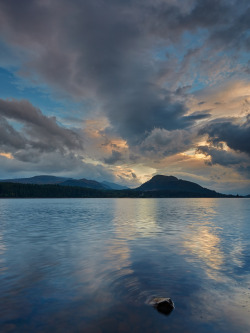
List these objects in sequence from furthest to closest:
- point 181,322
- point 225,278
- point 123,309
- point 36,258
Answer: point 36,258 < point 225,278 < point 123,309 < point 181,322

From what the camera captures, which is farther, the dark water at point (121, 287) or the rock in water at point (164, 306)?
the rock in water at point (164, 306)

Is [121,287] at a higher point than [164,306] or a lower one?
lower

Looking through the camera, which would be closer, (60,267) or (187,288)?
(187,288)

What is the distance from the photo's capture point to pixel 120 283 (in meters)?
19.3

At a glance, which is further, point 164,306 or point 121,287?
point 121,287

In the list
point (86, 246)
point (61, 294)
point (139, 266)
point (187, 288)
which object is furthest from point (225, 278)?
point (86, 246)

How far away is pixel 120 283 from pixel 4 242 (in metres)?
26.8

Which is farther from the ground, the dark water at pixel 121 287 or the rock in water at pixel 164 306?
the rock in water at pixel 164 306

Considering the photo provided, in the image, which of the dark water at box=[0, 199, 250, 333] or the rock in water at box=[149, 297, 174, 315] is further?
the rock in water at box=[149, 297, 174, 315]

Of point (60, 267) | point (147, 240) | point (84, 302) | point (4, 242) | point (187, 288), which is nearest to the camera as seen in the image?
point (84, 302)

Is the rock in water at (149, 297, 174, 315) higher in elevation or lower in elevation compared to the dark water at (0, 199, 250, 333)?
higher

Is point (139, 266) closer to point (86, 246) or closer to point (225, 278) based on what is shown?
point (225, 278)

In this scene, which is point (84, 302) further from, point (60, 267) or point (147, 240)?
point (147, 240)

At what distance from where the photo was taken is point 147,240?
130ft
